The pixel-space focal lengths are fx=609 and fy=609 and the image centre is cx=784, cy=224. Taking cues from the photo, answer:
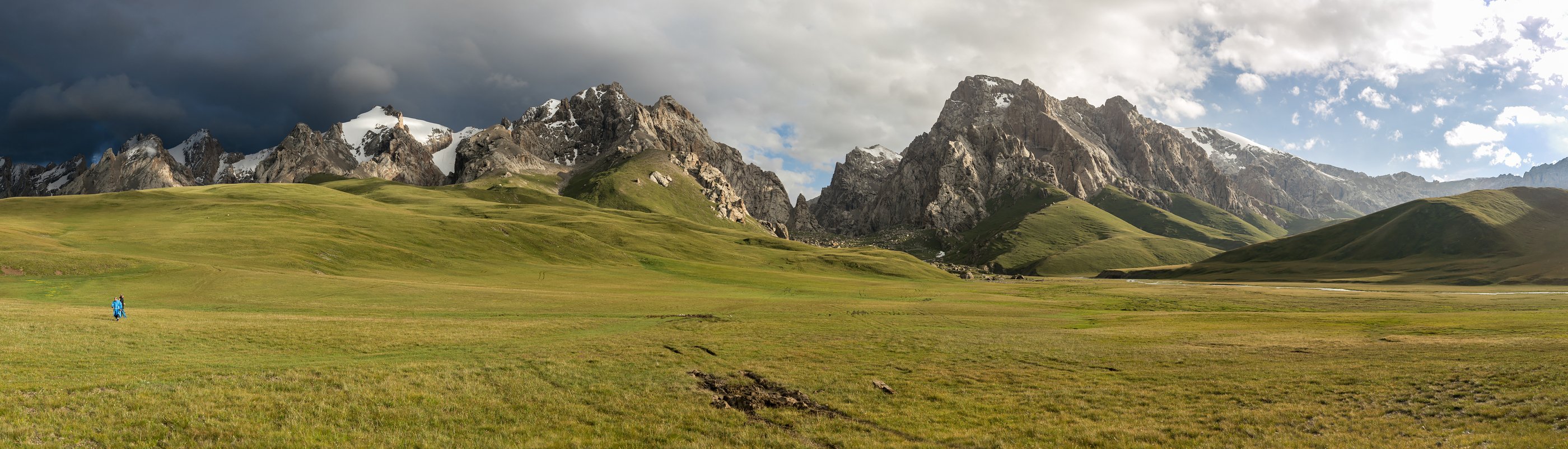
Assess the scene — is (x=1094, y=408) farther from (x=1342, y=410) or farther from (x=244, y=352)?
(x=244, y=352)

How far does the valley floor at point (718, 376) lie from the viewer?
1970 centimetres

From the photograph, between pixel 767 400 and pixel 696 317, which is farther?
pixel 696 317

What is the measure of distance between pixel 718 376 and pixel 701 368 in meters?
2.42

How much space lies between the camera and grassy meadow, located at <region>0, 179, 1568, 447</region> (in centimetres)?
1989

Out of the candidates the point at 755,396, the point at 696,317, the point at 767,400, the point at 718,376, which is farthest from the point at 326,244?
the point at 767,400

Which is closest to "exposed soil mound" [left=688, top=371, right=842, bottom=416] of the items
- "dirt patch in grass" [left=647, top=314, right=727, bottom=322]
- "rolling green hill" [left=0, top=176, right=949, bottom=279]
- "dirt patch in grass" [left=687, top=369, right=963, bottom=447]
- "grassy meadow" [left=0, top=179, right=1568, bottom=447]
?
"dirt patch in grass" [left=687, top=369, right=963, bottom=447]

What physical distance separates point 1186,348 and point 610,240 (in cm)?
15130

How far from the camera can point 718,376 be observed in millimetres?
30266

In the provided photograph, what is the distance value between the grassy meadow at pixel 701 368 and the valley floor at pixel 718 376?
0.53 feet

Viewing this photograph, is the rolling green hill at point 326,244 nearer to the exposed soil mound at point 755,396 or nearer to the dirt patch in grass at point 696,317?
the dirt patch in grass at point 696,317

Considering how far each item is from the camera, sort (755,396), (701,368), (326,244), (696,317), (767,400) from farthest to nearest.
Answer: (326,244) < (696,317) < (701,368) < (755,396) < (767,400)

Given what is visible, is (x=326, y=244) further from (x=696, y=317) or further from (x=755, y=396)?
(x=755, y=396)

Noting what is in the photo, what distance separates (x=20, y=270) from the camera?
65.1 metres

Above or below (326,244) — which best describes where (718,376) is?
below
